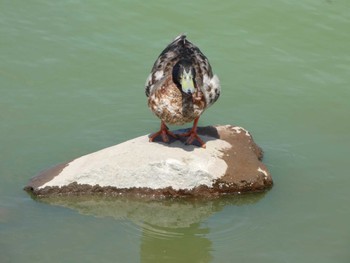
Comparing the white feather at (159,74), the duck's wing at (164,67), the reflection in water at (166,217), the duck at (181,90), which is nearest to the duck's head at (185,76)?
the duck at (181,90)

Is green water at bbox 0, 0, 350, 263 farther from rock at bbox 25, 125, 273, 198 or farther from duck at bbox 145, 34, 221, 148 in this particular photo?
duck at bbox 145, 34, 221, 148

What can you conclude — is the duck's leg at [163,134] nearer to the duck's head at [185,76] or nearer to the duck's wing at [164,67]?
the duck's wing at [164,67]

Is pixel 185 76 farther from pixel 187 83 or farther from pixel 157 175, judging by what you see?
pixel 157 175

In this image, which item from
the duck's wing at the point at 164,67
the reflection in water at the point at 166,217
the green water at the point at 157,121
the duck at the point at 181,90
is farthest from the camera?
the duck's wing at the point at 164,67

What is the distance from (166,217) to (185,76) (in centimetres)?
134

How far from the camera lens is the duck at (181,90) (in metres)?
7.09

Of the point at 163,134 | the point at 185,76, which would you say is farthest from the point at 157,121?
the point at 185,76

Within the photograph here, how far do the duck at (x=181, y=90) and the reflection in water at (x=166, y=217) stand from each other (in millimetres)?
696

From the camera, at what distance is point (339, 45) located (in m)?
10.8

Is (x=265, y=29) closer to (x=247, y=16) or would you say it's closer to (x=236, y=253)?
(x=247, y=16)

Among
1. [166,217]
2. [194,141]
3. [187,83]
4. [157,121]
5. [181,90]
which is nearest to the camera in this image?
[166,217]

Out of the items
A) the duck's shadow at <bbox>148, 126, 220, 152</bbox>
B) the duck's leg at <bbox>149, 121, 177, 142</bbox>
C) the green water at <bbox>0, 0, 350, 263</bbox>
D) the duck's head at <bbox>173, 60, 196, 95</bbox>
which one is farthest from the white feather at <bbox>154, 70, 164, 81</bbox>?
the green water at <bbox>0, 0, 350, 263</bbox>

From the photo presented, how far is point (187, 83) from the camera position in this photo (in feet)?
22.7

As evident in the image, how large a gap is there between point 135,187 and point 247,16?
514cm
